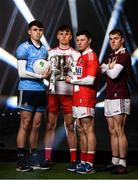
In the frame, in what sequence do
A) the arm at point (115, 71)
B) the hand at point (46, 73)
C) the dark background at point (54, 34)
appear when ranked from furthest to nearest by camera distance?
1. the dark background at point (54, 34)
2. the hand at point (46, 73)
3. the arm at point (115, 71)

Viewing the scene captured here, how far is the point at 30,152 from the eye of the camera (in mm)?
3596

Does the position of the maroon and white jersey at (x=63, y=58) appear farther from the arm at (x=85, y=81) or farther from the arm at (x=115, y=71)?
the arm at (x=115, y=71)

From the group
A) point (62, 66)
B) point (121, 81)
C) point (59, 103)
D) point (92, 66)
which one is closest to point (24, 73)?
point (62, 66)

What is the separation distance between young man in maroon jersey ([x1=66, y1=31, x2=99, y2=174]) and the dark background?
19.2 inches

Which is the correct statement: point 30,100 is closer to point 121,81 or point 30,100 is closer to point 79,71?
point 79,71

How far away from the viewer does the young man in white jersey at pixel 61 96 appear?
3.54m

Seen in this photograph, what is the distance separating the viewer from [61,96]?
363 centimetres

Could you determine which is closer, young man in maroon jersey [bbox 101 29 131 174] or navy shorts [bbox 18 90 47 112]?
young man in maroon jersey [bbox 101 29 131 174]

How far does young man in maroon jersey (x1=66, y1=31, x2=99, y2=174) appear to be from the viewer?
11.1 ft

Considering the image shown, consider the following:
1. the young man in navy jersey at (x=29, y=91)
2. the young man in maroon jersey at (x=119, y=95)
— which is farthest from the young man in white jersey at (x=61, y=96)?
the young man in maroon jersey at (x=119, y=95)

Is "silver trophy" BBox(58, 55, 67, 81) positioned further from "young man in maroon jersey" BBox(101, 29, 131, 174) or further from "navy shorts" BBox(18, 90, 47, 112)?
"young man in maroon jersey" BBox(101, 29, 131, 174)

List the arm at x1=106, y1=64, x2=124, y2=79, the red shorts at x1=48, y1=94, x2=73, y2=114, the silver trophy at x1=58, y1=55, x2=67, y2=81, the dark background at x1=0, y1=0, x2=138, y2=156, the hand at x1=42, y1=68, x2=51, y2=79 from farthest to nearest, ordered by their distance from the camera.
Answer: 1. the dark background at x1=0, y1=0, x2=138, y2=156
2. the red shorts at x1=48, y1=94, x2=73, y2=114
3. the silver trophy at x1=58, y1=55, x2=67, y2=81
4. the hand at x1=42, y1=68, x2=51, y2=79
5. the arm at x1=106, y1=64, x2=124, y2=79

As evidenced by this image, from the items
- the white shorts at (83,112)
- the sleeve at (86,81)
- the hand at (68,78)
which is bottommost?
the white shorts at (83,112)

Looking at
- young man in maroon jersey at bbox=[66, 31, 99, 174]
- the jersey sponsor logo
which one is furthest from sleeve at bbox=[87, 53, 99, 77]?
the jersey sponsor logo
